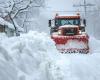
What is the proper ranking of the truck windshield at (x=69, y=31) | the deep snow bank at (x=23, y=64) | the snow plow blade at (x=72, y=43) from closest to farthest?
the deep snow bank at (x=23, y=64) < the snow plow blade at (x=72, y=43) < the truck windshield at (x=69, y=31)

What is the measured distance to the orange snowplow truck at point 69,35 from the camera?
16.5m

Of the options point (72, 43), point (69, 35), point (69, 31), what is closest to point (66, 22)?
point (69, 31)

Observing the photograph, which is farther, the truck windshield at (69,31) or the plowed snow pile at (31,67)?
the truck windshield at (69,31)

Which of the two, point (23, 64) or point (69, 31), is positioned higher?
point (23, 64)

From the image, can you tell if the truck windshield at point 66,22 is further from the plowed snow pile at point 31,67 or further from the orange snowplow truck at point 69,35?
the plowed snow pile at point 31,67

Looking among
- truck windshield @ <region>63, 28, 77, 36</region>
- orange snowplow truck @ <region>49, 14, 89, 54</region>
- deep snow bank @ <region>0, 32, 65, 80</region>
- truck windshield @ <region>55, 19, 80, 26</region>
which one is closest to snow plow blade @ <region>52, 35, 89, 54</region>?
orange snowplow truck @ <region>49, 14, 89, 54</region>

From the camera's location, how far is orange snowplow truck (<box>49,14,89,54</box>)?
16453mm

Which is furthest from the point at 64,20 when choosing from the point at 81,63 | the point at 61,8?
the point at 61,8

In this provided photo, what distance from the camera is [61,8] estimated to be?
7894 centimetres

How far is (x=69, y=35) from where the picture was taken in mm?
17797

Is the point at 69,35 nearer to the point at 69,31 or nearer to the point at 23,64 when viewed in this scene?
the point at 69,31

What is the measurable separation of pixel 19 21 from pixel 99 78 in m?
48.3

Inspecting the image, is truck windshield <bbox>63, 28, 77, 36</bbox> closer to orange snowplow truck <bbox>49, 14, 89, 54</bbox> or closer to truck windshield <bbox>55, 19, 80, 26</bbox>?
orange snowplow truck <bbox>49, 14, 89, 54</bbox>

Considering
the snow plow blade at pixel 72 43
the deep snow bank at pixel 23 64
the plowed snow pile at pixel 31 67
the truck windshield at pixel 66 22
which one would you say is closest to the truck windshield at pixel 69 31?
the snow plow blade at pixel 72 43
